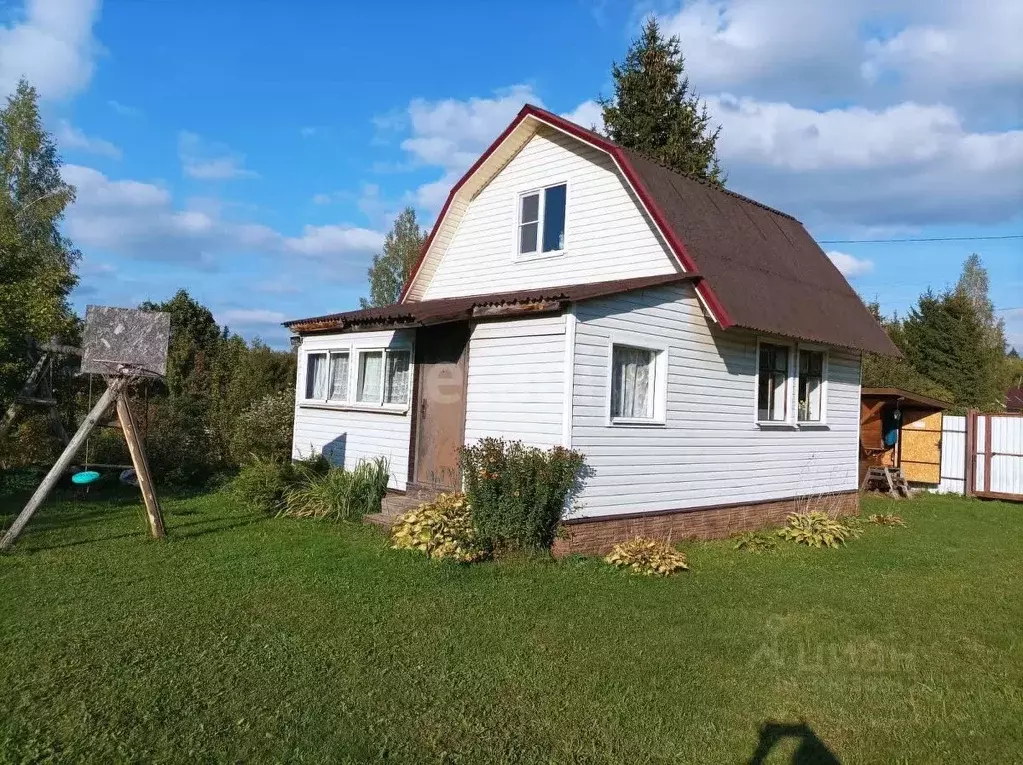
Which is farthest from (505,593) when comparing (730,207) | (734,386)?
(730,207)

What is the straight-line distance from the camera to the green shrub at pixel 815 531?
1120cm

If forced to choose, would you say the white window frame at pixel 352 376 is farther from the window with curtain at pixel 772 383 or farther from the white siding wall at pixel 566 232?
the window with curtain at pixel 772 383

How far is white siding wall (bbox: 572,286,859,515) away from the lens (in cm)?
955

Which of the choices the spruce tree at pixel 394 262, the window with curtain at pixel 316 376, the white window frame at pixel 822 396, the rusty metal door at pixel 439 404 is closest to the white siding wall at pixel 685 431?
the white window frame at pixel 822 396

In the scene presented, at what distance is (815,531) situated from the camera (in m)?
11.5

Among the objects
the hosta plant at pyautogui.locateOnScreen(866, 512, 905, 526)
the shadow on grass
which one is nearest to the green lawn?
the shadow on grass

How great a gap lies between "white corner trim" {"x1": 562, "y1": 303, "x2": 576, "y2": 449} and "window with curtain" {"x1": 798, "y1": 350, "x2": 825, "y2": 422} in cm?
578

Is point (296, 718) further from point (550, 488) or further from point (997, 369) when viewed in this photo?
point (997, 369)

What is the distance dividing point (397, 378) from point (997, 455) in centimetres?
1387

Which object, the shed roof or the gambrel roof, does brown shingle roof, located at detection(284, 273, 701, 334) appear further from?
the shed roof

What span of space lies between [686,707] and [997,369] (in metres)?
38.3

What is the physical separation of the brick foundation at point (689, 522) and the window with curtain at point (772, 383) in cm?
145

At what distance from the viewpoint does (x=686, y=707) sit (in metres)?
5.04

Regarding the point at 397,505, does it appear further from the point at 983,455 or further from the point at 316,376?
the point at 983,455
